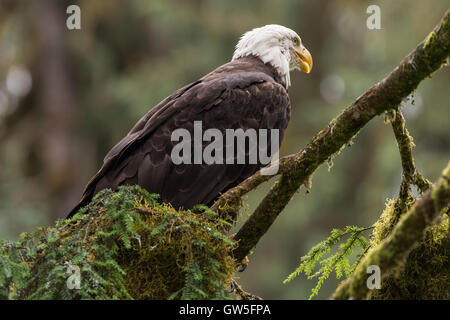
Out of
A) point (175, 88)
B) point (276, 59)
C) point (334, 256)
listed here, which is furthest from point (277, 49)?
point (175, 88)

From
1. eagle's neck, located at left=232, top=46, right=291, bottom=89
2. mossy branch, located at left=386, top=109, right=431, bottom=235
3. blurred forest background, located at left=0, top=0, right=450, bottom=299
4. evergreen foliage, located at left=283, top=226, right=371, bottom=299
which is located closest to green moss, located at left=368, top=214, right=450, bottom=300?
mossy branch, located at left=386, top=109, right=431, bottom=235

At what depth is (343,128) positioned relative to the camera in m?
3.39

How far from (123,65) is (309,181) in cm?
1448

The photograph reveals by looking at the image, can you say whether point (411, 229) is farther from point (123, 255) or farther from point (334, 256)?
point (123, 255)

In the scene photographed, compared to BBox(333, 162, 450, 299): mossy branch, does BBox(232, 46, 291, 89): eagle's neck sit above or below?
above

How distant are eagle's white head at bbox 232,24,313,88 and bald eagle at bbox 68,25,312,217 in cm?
94

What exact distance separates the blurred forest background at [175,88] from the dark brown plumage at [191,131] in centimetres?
898

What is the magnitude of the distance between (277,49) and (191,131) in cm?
200

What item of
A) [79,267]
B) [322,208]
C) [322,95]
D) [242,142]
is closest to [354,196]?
[322,208]

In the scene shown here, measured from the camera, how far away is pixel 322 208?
58.9ft

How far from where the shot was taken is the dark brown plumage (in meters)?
4.95

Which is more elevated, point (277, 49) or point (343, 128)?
point (277, 49)

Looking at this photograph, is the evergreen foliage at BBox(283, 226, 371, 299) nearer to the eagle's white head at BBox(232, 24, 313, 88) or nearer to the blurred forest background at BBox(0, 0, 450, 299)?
the eagle's white head at BBox(232, 24, 313, 88)

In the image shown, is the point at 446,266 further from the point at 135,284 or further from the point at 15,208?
the point at 15,208
